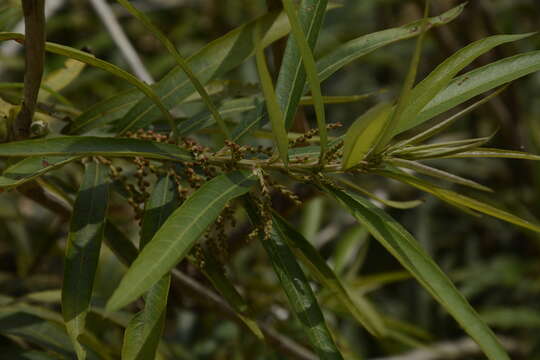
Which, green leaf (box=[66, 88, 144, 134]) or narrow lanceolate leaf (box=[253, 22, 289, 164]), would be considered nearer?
narrow lanceolate leaf (box=[253, 22, 289, 164])

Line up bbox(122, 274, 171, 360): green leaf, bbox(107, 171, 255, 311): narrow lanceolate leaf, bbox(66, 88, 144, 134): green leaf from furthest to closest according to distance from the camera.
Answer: bbox(66, 88, 144, 134): green leaf < bbox(122, 274, 171, 360): green leaf < bbox(107, 171, 255, 311): narrow lanceolate leaf

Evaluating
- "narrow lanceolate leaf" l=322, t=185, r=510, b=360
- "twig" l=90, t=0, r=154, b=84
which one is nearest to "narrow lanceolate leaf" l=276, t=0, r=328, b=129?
"narrow lanceolate leaf" l=322, t=185, r=510, b=360

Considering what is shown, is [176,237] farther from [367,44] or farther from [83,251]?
[367,44]

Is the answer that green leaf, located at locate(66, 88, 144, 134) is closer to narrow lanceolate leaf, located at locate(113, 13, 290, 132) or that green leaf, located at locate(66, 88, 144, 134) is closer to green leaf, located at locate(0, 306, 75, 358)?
narrow lanceolate leaf, located at locate(113, 13, 290, 132)

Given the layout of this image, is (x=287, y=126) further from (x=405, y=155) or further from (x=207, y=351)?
(x=207, y=351)

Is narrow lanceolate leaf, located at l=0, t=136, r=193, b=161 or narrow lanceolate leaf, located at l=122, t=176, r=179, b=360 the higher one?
narrow lanceolate leaf, located at l=0, t=136, r=193, b=161

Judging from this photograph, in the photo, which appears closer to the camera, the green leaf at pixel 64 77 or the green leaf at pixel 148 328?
the green leaf at pixel 148 328

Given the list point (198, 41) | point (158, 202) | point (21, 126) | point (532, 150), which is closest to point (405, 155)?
point (158, 202)

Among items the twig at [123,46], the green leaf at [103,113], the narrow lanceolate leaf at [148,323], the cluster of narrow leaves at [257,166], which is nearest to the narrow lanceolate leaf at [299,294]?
the cluster of narrow leaves at [257,166]

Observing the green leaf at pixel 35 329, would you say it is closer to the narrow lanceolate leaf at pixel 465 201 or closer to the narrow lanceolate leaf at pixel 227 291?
the narrow lanceolate leaf at pixel 227 291
